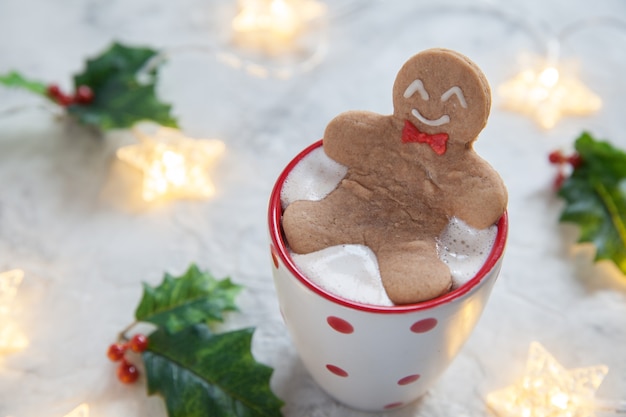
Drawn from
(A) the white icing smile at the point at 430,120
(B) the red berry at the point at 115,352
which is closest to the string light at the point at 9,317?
(B) the red berry at the point at 115,352

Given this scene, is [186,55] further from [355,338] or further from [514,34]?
[355,338]

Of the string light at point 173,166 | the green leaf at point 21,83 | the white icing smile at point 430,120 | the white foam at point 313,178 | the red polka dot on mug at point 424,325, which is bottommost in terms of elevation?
the string light at point 173,166

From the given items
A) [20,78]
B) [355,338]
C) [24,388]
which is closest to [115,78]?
[20,78]

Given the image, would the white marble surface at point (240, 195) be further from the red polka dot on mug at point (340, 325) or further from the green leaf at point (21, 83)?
the red polka dot on mug at point (340, 325)

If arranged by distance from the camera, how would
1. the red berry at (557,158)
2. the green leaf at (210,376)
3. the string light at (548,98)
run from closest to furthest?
the green leaf at (210,376) < the red berry at (557,158) < the string light at (548,98)

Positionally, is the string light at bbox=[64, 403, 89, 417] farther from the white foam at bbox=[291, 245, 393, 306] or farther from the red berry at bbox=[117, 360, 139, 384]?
the white foam at bbox=[291, 245, 393, 306]

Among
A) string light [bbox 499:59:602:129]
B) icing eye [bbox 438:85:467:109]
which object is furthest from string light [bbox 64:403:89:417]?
string light [bbox 499:59:602:129]
